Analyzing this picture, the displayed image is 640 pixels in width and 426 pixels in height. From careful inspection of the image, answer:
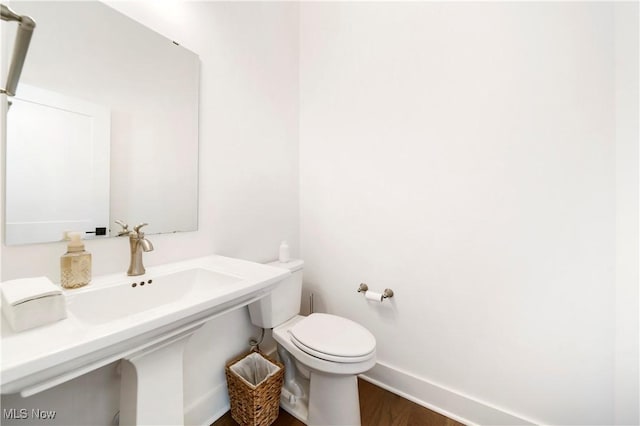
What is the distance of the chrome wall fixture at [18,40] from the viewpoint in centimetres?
47

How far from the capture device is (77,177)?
871 mm

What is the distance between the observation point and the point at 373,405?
1.39 m

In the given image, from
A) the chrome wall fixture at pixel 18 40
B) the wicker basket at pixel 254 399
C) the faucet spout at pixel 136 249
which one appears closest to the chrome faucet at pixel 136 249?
the faucet spout at pixel 136 249

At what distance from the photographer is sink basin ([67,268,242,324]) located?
2.50ft

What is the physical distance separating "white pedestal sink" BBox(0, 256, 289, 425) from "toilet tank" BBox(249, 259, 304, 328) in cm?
36

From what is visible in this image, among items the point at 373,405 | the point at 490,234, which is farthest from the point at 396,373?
the point at 490,234

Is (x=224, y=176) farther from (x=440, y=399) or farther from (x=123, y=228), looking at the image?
(x=440, y=399)

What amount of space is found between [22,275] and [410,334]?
1683 mm

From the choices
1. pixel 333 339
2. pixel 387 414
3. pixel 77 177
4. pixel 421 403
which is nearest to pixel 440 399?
pixel 421 403

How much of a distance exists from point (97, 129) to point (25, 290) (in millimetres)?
605

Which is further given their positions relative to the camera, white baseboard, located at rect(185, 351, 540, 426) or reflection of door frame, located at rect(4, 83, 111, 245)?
white baseboard, located at rect(185, 351, 540, 426)

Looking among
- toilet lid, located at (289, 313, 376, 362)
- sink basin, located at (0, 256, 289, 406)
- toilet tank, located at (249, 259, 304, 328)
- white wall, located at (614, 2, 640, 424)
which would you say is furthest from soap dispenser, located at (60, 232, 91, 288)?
white wall, located at (614, 2, 640, 424)

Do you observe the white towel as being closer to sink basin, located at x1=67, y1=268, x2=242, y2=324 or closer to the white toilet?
sink basin, located at x1=67, y1=268, x2=242, y2=324

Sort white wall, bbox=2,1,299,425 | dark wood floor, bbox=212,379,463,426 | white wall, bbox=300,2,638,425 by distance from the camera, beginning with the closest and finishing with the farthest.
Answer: white wall, bbox=2,1,299,425
white wall, bbox=300,2,638,425
dark wood floor, bbox=212,379,463,426
